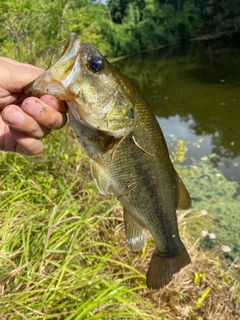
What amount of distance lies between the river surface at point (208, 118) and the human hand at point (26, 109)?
2.90 m

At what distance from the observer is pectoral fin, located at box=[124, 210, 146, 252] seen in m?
1.86

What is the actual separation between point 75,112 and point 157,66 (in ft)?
65.7

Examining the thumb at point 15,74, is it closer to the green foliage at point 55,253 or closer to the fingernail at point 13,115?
the fingernail at point 13,115

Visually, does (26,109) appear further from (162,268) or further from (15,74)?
(162,268)

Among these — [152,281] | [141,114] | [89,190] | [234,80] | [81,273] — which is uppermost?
[141,114]

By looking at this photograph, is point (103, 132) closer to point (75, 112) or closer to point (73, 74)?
point (75, 112)

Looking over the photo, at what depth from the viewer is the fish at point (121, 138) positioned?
1382 mm

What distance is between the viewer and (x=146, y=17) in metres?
33.9

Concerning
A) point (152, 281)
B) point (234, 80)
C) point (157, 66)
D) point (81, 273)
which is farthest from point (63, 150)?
point (157, 66)

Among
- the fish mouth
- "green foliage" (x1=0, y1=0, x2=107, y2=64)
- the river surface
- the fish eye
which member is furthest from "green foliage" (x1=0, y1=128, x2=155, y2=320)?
"green foliage" (x1=0, y1=0, x2=107, y2=64)

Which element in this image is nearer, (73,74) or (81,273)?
→ (73,74)

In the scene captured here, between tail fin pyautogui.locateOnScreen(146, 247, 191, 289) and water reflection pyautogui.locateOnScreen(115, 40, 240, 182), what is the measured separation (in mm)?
3957

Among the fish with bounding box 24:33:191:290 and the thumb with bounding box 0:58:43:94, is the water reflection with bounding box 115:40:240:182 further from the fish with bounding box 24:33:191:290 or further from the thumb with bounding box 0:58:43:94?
the thumb with bounding box 0:58:43:94

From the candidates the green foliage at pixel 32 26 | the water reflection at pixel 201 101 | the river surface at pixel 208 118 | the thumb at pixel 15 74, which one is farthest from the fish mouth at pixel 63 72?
the water reflection at pixel 201 101
